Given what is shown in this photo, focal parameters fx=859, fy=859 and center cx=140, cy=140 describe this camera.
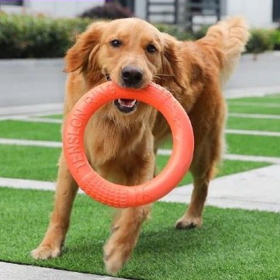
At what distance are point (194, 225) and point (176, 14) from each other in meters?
21.3

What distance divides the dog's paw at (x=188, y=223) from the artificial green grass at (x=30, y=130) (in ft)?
17.3

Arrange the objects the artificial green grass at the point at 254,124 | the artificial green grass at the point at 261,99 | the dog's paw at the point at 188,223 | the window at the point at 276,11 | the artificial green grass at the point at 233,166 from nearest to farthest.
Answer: the dog's paw at the point at 188,223 < the artificial green grass at the point at 233,166 < the artificial green grass at the point at 254,124 < the artificial green grass at the point at 261,99 < the window at the point at 276,11

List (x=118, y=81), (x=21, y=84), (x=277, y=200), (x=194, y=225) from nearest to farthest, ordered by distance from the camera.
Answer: (x=118, y=81) → (x=194, y=225) → (x=277, y=200) → (x=21, y=84)

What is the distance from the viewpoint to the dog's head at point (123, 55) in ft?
16.9

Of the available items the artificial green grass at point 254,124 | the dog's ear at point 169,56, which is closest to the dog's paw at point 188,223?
the dog's ear at point 169,56

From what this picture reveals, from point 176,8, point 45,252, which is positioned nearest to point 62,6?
point 176,8

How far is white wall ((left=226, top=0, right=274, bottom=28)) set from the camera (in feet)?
107

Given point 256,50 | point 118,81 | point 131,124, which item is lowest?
point 256,50

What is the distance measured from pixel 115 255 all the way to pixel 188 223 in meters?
1.68

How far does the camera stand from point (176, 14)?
27562 millimetres

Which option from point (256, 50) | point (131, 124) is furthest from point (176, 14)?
point (131, 124)

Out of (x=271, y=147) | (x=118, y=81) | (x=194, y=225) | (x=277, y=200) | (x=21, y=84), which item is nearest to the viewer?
(x=118, y=81)

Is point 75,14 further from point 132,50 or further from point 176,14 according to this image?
point 132,50

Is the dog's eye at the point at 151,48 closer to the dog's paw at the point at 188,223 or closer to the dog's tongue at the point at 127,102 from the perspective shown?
the dog's tongue at the point at 127,102
